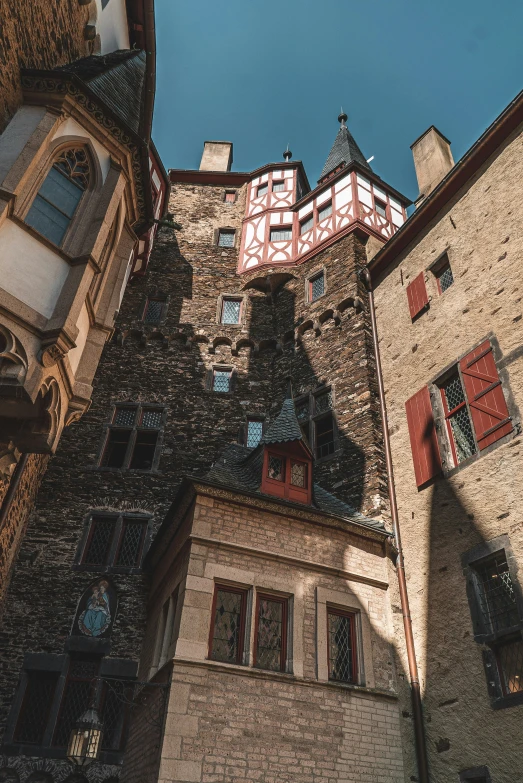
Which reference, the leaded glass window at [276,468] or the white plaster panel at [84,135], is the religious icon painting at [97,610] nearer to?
the leaded glass window at [276,468]

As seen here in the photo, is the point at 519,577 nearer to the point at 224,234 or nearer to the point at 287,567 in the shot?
the point at 287,567

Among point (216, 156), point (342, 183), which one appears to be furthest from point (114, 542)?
point (216, 156)

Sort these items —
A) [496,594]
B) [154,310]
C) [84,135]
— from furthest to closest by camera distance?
[154,310] < [84,135] < [496,594]

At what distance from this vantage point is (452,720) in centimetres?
802

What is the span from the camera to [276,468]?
33.6 ft

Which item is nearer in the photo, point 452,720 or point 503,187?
point 452,720

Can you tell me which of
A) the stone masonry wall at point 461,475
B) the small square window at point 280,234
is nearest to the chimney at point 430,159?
the stone masonry wall at point 461,475

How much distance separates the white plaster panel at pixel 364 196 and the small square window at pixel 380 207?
0.83 feet

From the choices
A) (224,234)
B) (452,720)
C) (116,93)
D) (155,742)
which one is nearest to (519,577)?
(452,720)

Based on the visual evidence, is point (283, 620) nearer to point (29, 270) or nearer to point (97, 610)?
point (97, 610)

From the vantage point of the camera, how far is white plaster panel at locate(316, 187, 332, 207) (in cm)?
1898

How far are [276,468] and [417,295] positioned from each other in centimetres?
544

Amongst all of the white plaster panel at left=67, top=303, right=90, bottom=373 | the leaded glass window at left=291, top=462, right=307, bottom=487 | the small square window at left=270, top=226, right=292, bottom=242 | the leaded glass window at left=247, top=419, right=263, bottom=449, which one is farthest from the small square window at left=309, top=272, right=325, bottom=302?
the white plaster panel at left=67, top=303, right=90, bottom=373

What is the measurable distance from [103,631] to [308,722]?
5.26 metres
